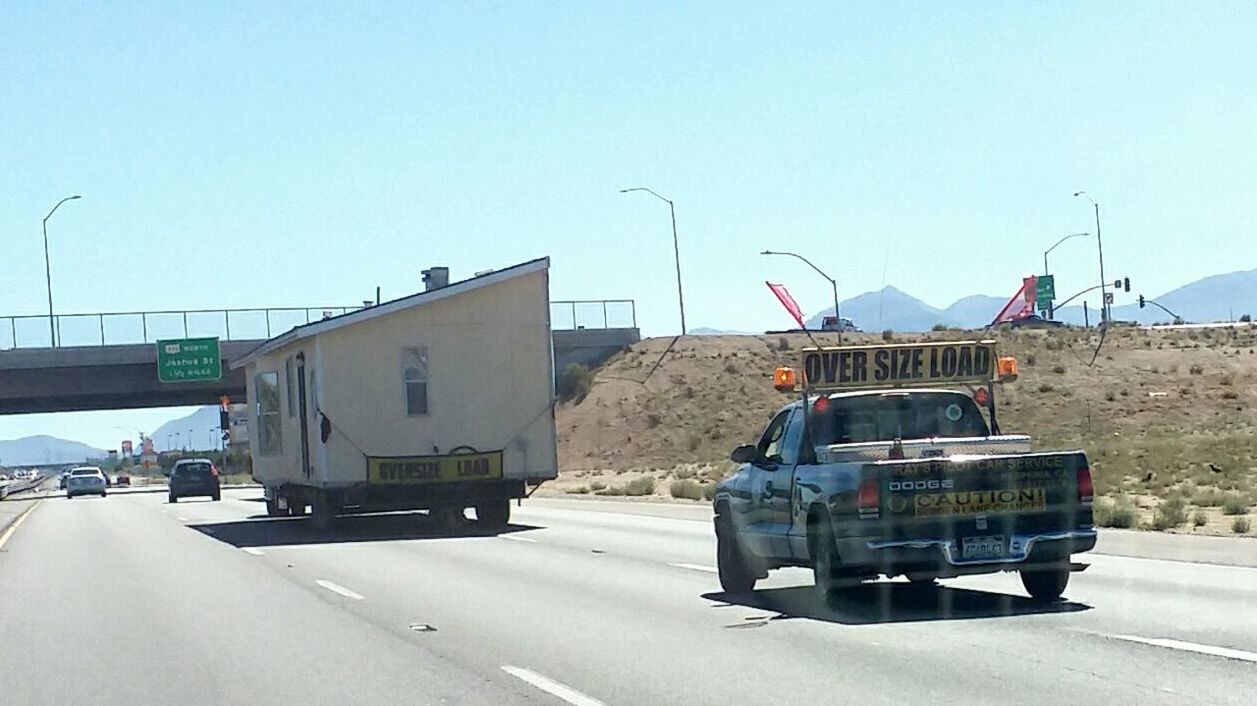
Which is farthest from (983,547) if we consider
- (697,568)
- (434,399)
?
(434,399)

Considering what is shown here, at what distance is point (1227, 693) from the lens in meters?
9.73

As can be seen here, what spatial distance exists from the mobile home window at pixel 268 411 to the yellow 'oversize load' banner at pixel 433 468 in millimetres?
5554

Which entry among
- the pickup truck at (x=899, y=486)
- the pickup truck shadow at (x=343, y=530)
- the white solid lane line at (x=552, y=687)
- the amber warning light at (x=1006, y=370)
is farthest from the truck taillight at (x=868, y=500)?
the pickup truck shadow at (x=343, y=530)

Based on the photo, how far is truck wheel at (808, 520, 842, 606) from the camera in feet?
45.7

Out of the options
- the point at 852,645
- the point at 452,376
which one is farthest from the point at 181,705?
the point at 452,376

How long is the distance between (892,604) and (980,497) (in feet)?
5.58

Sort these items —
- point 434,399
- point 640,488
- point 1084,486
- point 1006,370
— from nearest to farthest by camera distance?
point 1084,486 → point 1006,370 → point 434,399 → point 640,488

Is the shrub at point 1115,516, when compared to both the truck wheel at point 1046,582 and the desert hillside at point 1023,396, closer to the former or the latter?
the truck wheel at point 1046,582

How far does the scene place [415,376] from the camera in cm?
2892

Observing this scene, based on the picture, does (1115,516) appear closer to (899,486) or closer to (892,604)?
(892,604)

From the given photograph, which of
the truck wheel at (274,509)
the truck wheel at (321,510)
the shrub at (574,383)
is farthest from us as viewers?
the shrub at (574,383)

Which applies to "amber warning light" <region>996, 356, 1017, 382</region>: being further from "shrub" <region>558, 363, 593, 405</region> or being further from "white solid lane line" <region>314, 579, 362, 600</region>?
"shrub" <region>558, 363, 593, 405</region>

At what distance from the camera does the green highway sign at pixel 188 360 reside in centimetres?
6275

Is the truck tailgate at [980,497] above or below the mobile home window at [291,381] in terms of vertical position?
below
